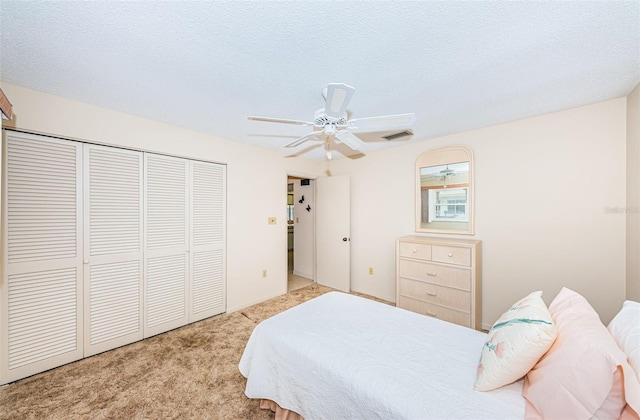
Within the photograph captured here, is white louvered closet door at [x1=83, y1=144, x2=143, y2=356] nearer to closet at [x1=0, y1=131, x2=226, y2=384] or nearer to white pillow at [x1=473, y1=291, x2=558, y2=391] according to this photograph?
closet at [x1=0, y1=131, x2=226, y2=384]

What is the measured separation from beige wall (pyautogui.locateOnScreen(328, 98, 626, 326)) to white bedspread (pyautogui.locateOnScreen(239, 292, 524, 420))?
60.8 inches

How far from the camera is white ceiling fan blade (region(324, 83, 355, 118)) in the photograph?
1.30 metres

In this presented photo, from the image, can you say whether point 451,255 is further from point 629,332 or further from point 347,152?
point 347,152

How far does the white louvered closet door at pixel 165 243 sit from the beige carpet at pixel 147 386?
270mm

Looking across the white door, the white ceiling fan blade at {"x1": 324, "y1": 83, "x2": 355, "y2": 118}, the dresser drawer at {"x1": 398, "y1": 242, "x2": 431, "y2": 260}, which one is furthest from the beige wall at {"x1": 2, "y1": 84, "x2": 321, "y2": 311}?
the white ceiling fan blade at {"x1": 324, "y1": 83, "x2": 355, "y2": 118}

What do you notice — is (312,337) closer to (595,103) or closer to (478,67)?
(478,67)

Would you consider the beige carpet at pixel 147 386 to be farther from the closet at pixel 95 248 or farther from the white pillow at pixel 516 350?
the white pillow at pixel 516 350

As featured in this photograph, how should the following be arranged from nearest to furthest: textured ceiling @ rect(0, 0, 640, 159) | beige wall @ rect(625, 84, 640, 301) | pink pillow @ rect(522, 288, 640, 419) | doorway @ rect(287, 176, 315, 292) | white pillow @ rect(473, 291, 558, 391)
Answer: pink pillow @ rect(522, 288, 640, 419)
white pillow @ rect(473, 291, 558, 391)
textured ceiling @ rect(0, 0, 640, 159)
beige wall @ rect(625, 84, 640, 301)
doorway @ rect(287, 176, 315, 292)

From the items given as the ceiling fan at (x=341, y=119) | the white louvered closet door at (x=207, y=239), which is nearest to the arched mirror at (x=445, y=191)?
the ceiling fan at (x=341, y=119)

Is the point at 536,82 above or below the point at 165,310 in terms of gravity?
above

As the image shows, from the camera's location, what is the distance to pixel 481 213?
9.29 ft

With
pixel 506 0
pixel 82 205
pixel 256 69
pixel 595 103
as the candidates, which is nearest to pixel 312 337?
pixel 256 69

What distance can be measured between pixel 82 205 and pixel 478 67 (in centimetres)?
342

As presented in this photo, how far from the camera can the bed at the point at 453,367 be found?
2.84ft
